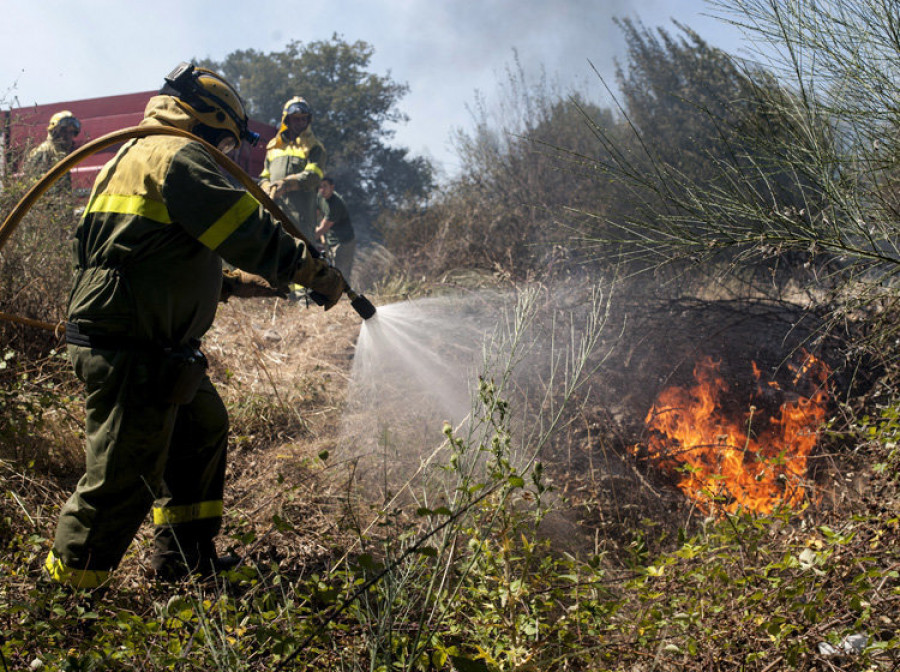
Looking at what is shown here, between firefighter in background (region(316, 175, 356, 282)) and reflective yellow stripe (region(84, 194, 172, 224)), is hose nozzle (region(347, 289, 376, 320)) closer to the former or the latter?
reflective yellow stripe (region(84, 194, 172, 224))

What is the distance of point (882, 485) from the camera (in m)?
2.52

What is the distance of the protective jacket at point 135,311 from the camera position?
81.2 inches

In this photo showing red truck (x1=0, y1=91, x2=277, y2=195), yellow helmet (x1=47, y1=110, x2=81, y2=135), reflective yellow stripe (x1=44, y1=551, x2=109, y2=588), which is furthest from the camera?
red truck (x1=0, y1=91, x2=277, y2=195)

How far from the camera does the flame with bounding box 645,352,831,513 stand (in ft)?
11.3

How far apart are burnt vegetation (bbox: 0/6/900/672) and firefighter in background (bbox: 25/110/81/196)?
320 millimetres

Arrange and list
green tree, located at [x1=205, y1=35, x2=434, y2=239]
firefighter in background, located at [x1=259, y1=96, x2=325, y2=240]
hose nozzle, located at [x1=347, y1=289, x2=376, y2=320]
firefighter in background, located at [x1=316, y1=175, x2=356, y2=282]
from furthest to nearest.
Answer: green tree, located at [x1=205, y1=35, x2=434, y2=239], firefighter in background, located at [x1=316, y1=175, x2=356, y2=282], firefighter in background, located at [x1=259, y1=96, x2=325, y2=240], hose nozzle, located at [x1=347, y1=289, x2=376, y2=320]

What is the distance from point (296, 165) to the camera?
6914mm

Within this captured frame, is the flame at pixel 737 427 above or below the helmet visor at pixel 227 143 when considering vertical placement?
below

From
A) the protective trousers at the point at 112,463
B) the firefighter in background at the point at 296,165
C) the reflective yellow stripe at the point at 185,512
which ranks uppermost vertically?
the firefighter in background at the point at 296,165

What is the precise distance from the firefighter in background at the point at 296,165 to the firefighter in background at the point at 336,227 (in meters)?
0.47

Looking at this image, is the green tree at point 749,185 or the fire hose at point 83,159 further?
the green tree at point 749,185

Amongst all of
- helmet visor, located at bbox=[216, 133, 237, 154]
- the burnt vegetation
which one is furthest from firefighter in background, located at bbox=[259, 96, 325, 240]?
helmet visor, located at bbox=[216, 133, 237, 154]

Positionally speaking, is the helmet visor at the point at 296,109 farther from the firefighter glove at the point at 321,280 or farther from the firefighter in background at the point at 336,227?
the firefighter glove at the point at 321,280

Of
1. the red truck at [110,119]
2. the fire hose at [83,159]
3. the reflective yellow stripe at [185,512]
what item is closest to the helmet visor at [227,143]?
the fire hose at [83,159]
